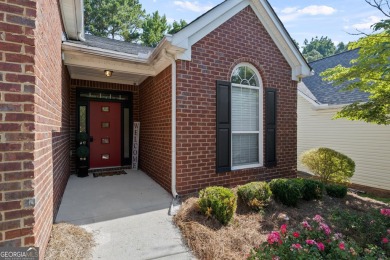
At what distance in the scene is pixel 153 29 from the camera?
79.6 ft

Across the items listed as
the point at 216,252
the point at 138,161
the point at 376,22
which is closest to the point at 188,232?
the point at 216,252

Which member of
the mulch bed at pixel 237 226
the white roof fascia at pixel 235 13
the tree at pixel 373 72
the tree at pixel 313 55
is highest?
the tree at pixel 313 55

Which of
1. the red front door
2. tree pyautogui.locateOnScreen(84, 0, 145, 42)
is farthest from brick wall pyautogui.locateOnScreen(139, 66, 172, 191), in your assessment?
tree pyautogui.locateOnScreen(84, 0, 145, 42)

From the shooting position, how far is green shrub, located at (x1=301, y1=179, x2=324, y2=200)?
16.6 ft

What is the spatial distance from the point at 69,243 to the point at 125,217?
Answer: 1051 mm

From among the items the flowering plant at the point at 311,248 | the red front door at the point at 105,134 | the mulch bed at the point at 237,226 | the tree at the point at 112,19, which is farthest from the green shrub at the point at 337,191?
the tree at the point at 112,19

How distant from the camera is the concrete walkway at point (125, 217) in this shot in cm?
300

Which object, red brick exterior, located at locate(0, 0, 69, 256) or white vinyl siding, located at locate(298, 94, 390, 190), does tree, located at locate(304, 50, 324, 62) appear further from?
red brick exterior, located at locate(0, 0, 69, 256)

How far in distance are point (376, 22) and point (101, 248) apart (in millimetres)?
6556

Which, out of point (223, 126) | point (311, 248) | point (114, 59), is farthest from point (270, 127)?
point (114, 59)

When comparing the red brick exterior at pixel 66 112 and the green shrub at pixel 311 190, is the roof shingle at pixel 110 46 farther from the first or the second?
the green shrub at pixel 311 190

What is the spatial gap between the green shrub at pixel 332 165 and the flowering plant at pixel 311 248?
4.61m

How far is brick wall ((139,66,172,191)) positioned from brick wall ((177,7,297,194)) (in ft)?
1.39

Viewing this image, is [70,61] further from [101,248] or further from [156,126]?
[101,248]
